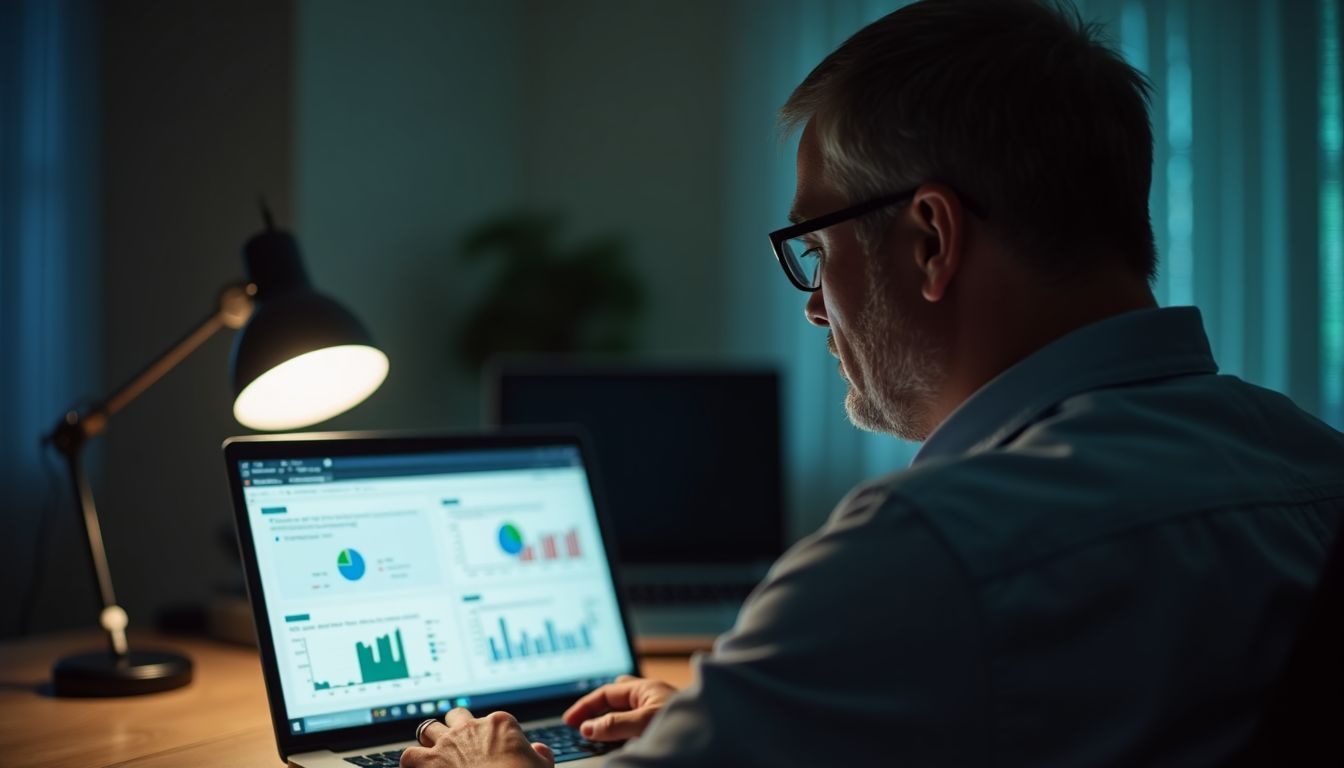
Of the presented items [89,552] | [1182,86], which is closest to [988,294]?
[89,552]

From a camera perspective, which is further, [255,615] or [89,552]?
[89,552]

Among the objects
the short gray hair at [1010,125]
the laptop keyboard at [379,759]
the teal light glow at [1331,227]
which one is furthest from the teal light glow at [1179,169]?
the laptop keyboard at [379,759]

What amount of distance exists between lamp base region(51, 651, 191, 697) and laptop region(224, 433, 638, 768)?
0.33 meters

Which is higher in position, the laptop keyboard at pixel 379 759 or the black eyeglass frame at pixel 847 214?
the black eyeglass frame at pixel 847 214

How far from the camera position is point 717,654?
65 centimetres

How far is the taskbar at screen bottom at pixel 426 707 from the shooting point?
1025 millimetres

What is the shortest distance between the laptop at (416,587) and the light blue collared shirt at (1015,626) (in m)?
0.47

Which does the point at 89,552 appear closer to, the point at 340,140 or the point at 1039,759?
the point at 1039,759

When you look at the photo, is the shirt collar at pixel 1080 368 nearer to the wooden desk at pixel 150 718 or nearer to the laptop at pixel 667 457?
the wooden desk at pixel 150 718

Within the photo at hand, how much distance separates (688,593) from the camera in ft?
5.87

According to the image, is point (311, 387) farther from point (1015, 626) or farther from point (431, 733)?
point (1015, 626)

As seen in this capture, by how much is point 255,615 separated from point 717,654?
557mm

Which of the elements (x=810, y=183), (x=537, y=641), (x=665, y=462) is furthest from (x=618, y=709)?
(x=665, y=462)

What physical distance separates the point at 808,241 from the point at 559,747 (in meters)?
0.53
